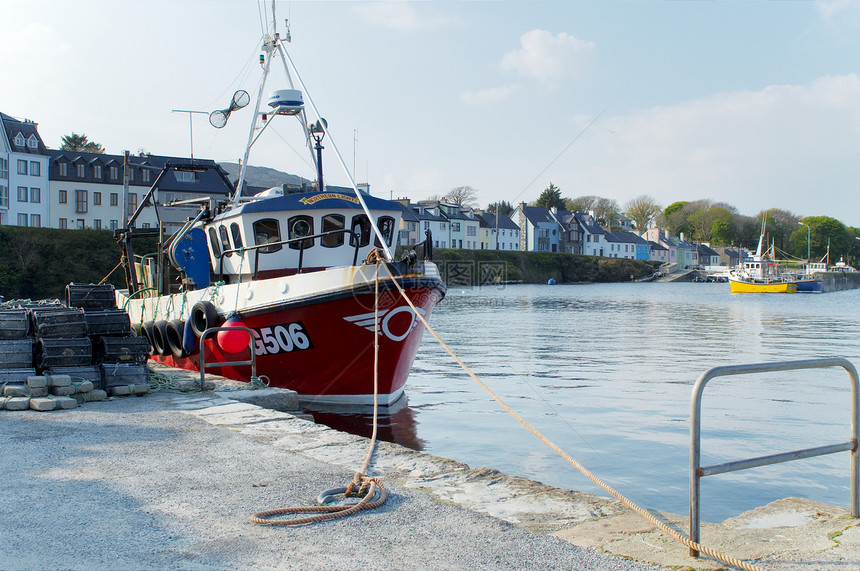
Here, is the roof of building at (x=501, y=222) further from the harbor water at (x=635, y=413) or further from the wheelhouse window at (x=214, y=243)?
the wheelhouse window at (x=214, y=243)

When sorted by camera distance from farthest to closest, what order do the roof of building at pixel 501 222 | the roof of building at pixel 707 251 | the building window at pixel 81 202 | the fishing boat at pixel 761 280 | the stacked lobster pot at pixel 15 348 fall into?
the roof of building at pixel 707 251
the roof of building at pixel 501 222
the fishing boat at pixel 761 280
the building window at pixel 81 202
the stacked lobster pot at pixel 15 348

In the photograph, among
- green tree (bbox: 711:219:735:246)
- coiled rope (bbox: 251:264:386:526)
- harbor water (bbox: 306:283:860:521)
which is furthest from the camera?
green tree (bbox: 711:219:735:246)

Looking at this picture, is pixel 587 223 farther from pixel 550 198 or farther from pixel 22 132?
pixel 22 132

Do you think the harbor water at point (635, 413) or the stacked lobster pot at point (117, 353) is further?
the stacked lobster pot at point (117, 353)

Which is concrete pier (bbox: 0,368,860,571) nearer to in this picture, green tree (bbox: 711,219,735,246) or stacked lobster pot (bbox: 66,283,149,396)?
stacked lobster pot (bbox: 66,283,149,396)

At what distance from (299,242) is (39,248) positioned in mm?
42121

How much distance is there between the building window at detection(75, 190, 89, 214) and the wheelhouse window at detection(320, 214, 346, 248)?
192 feet

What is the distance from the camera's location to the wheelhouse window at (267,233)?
12.4 meters

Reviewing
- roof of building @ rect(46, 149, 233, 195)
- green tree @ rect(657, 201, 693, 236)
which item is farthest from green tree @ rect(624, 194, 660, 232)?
roof of building @ rect(46, 149, 233, 195)

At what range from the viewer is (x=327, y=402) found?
37.5 feet

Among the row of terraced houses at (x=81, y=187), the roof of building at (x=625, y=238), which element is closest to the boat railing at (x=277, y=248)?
the row of terraced houses at (x=81, y=187)

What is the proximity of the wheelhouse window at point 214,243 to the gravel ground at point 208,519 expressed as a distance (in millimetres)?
7559

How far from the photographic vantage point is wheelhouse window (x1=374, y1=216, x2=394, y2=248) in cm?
1295

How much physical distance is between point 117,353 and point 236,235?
175 inches
